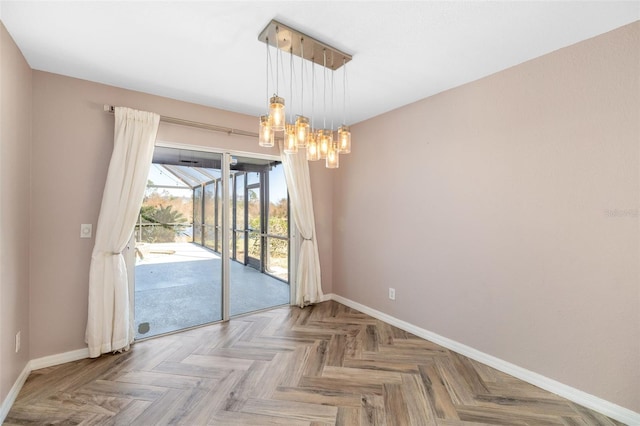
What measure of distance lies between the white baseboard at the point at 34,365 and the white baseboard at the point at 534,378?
3183 mm

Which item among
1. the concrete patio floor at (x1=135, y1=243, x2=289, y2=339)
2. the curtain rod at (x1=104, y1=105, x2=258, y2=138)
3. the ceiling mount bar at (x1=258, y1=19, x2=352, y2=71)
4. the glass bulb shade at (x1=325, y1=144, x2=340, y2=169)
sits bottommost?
the concrete patio floor at (x1=135, y1=243, x2=289, y2=339)

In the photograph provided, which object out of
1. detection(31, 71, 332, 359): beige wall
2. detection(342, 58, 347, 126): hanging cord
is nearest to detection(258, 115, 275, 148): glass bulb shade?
detection(342, 58, 347, 126): hanging cord

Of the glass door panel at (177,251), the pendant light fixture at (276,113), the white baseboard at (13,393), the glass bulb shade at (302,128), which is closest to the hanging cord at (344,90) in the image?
the glass bulb shade at (302,128)

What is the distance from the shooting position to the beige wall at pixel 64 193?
94.7 inches

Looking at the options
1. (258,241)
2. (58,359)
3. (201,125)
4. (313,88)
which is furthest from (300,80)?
(58,359)

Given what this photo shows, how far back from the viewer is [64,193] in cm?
251

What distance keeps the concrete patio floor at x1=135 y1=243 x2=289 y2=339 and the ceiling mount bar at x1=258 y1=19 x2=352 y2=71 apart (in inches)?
97.7

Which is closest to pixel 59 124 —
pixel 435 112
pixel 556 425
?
pixel 435 112

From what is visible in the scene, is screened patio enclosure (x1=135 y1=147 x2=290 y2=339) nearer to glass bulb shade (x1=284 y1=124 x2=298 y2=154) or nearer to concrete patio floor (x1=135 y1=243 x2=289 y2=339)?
concrete patio floor (x1=135 y1=243 x2=289 y2=339)

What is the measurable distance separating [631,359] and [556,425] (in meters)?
0.65

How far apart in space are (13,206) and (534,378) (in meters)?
4.17

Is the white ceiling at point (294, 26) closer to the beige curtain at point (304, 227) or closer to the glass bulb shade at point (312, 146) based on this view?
the glass bulb shade at point (312, 146)

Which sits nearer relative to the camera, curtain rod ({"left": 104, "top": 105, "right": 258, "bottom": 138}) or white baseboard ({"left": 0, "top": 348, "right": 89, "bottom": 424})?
white baseboard ({"left": 0, "top": 348, "right": 89, "bottom": 424})

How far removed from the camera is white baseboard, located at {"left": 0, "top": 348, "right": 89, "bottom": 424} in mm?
1875
